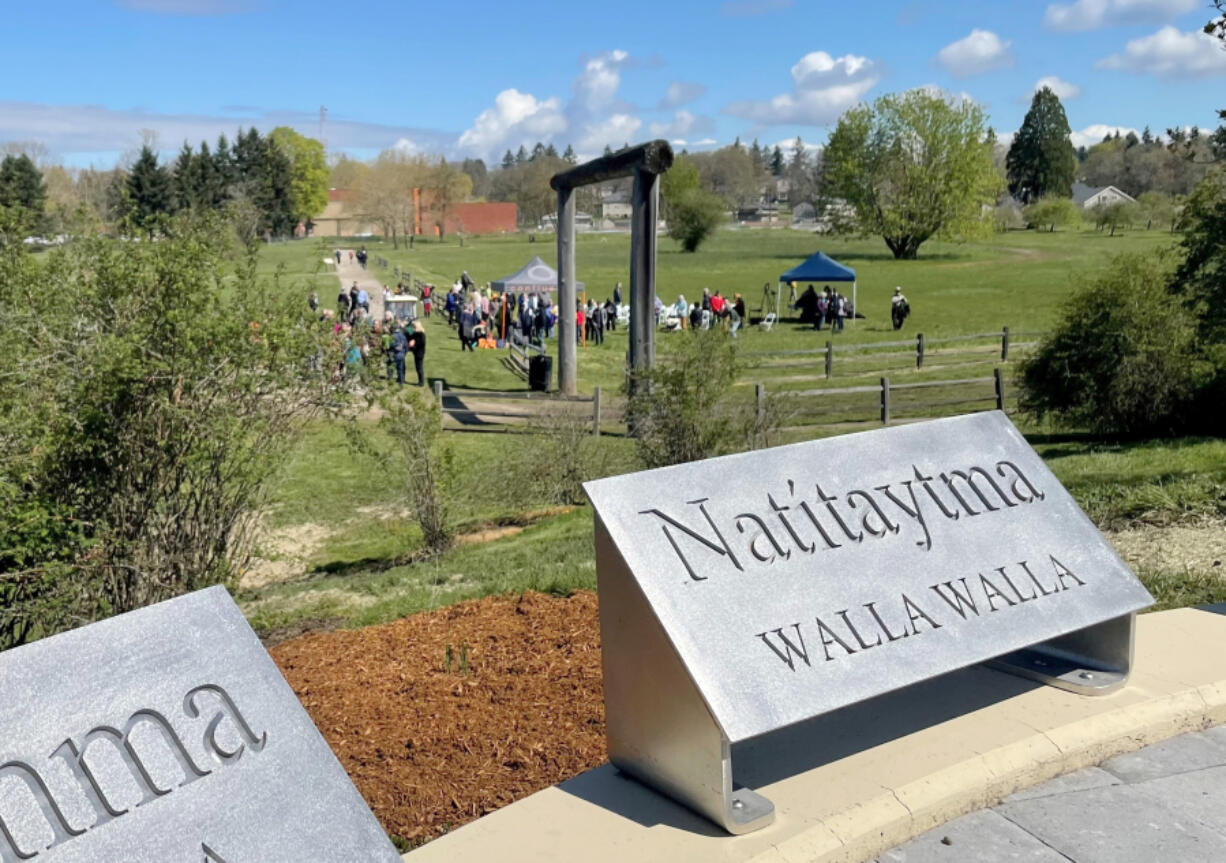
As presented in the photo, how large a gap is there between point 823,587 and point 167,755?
2.11 metres

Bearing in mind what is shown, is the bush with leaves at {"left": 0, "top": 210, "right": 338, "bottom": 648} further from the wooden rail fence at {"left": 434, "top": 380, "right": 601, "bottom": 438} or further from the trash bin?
the trash bin

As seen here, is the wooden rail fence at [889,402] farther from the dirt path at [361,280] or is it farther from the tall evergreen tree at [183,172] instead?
the tall evergreen tree at [183,172]

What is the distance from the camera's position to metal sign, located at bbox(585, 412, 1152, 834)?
3.46 m

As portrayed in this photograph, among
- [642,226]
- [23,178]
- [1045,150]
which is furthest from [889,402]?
[1045,150]

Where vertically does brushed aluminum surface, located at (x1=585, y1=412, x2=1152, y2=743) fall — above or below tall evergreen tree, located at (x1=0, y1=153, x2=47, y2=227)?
below

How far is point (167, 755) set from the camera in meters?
2.54

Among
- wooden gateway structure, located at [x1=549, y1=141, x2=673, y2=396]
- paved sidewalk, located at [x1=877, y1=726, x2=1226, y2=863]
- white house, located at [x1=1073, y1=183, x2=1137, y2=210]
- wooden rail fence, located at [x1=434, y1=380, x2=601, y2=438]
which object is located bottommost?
wooden rail fence, located at [x1=434, y1=380, x2=601, y2=438]

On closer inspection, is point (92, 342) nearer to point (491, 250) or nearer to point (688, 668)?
point (688, 668)

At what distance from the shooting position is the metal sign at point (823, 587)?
346 centimetres

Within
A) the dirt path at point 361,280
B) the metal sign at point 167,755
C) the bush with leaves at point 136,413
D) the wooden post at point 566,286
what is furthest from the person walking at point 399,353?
the metal sign at point 167,755

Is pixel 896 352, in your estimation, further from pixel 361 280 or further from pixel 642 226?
pixel 361 280

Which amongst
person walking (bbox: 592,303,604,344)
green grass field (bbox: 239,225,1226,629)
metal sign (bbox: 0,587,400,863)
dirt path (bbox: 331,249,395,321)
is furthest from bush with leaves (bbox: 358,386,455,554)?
dirt path (bbox: 331,249,395,321)

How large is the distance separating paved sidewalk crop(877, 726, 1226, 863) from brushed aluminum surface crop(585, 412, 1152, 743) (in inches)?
18.7

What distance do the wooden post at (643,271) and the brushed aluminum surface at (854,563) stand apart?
11.8 meters
